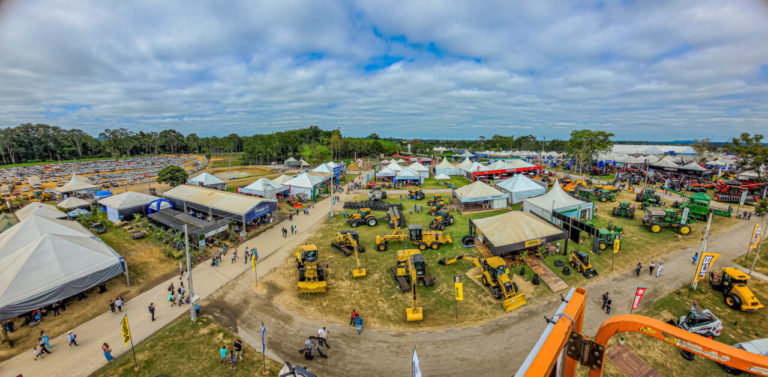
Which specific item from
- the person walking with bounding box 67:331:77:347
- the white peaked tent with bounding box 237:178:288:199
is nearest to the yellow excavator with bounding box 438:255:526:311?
the person walking with bounding box 67:331:77:347

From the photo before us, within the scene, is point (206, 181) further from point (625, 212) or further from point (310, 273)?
point (625, 212)

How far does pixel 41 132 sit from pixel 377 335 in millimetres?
143150

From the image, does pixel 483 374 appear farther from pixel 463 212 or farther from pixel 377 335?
pixel 463 212

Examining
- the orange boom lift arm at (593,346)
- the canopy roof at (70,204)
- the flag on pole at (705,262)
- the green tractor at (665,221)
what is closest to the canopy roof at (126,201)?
the canopy roof at (70,204)

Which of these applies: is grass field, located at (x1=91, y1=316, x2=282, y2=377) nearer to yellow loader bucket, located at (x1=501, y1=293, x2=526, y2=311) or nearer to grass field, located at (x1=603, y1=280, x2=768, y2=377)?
yellow loader bucket, located at (x1=501, y1=293, x2=526, y2=311)

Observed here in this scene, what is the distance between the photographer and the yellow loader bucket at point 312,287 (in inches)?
595

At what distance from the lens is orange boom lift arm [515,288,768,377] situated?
12.9 feet

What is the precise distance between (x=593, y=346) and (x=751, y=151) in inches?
2086

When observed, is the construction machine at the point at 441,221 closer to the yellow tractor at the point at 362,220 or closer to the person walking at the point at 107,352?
the yellow tractor at the point at 362,220

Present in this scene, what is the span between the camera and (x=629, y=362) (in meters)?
10.4

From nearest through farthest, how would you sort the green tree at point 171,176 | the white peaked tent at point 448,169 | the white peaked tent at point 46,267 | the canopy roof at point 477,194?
the white peaked tent at point 46,267, the canopy roof at point 477,194, the green tree at point 171,176, the white peaked tent at point 448,169

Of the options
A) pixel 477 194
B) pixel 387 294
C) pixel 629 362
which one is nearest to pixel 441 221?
pixel 477 194

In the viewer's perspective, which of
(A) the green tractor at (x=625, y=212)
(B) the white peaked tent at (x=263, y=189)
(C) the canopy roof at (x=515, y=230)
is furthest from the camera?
(B) the white peaked tent at (x=263, y=189)

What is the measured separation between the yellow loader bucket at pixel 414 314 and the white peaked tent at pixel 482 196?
1732cm
